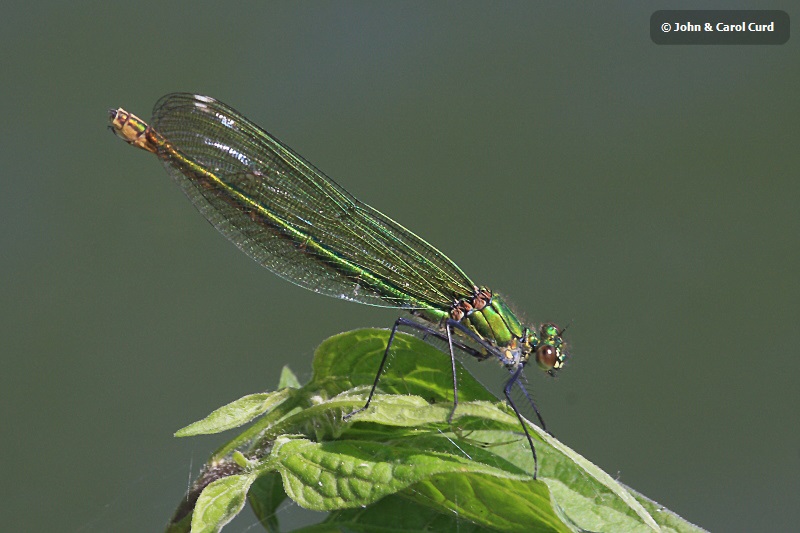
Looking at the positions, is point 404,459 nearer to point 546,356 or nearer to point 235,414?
point 235,414

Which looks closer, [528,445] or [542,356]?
[528,445]

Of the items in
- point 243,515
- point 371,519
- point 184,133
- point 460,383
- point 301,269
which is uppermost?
point 184,133

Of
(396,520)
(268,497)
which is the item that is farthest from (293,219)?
(396,520)

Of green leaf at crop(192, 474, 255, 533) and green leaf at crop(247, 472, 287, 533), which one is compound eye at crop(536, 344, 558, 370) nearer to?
Answer: green leaf at crop(247, 472, 287, 533)

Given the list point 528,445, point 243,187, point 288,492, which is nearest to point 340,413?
point 288,492

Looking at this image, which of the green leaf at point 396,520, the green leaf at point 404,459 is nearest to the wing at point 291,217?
the green leaf at point 404,459

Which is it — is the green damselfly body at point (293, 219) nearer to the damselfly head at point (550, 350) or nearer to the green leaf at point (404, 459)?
the damselfly head at point (550, 350)

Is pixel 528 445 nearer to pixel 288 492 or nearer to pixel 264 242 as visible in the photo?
pixel 288 492
